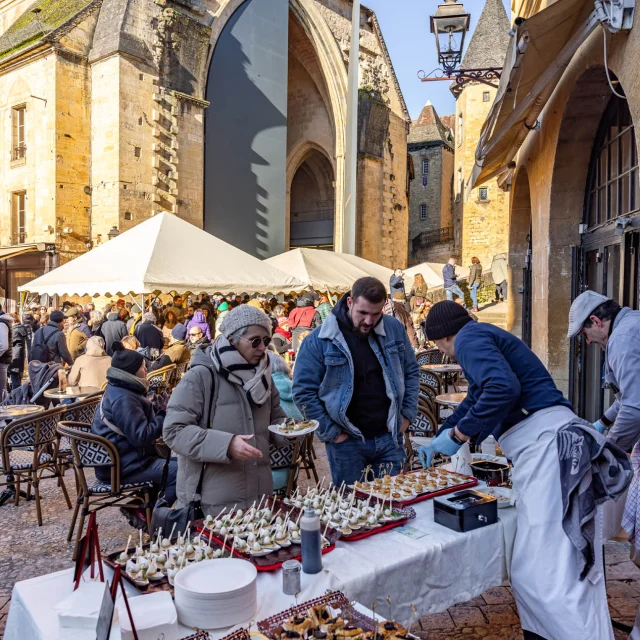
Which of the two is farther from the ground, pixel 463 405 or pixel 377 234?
pixel 377 234

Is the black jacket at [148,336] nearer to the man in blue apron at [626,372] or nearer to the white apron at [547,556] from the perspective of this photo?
the man in blue apron at [626,372]

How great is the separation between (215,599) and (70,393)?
518 centimetres

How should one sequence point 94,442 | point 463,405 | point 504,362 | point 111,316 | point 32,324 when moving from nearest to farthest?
point 504,362 < point 463,405 < point 94,442 < point 111,316 < point 32,324

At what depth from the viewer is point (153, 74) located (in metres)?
16.9

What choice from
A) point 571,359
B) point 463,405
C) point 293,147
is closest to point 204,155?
point 293,147

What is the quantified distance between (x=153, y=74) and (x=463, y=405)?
16.7m

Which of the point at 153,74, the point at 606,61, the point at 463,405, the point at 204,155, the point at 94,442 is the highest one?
the point at 153,74

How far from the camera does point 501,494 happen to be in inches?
111

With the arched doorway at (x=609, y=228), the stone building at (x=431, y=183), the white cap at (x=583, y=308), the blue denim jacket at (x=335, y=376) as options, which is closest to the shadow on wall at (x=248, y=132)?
the arched doorway at (x=609, y=228)

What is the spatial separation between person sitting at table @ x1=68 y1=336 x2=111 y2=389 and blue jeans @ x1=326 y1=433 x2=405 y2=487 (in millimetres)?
4431

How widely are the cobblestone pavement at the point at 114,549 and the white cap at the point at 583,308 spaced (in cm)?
157

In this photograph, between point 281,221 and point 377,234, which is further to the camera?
point 377,234

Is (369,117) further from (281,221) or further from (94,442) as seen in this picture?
(94,442)

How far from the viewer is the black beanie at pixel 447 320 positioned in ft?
9.31
